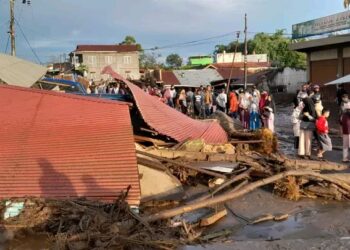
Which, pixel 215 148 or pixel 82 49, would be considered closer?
pixel 215 148

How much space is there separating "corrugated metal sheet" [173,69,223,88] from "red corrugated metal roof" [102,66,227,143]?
3855cm

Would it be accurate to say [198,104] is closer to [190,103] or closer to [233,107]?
[190,103]

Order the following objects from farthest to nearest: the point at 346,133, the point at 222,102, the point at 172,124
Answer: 1. the point at 222,102
2. the point at 346,133
3. the point at 172,124

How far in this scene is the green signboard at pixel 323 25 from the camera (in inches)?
1114

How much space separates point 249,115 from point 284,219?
381 inches

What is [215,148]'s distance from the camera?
989 cm

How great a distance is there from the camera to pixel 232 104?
1839cm

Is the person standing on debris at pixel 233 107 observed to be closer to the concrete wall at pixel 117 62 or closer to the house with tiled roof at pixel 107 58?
the house with tiled roof at pixel 107 58

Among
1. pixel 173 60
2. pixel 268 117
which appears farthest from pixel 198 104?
pixel 173 60

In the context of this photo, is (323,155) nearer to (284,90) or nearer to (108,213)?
(108,213)

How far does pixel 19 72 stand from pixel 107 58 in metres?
61.3

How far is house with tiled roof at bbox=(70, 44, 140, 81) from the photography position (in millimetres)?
71625

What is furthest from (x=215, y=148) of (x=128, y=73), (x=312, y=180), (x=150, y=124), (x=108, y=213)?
(x=128, y=73)

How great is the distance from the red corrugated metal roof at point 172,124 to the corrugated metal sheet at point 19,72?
6.81ft
